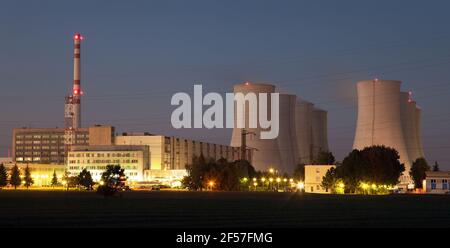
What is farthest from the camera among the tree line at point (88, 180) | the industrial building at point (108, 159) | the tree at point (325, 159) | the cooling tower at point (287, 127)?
the industrial building at point (108, 159)

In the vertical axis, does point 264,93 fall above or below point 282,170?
above

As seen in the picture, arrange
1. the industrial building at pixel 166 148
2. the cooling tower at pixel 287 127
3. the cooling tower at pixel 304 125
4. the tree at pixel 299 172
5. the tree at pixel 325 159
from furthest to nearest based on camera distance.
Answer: the industrial building at pixel 166 148 → the tree at pixel 299 172 → the cooling tower at pixel 304 125 → the tree at pixel 325 159 → the cooling tower at pixel 287 127

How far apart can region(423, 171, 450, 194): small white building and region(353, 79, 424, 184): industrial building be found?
6845 millimetres

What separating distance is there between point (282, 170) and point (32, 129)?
84230mm

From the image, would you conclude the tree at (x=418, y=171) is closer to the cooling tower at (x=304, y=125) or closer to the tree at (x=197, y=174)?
the cooling tower at (x=304, y=125)

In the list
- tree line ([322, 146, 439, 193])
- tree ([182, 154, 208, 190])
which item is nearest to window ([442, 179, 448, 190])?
tree line ([322, 146, 439, 193])

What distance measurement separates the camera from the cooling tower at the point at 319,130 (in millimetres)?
121938

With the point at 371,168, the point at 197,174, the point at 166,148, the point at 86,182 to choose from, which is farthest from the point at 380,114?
the point at 166,148

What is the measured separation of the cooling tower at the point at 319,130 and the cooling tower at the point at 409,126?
94.8 ft

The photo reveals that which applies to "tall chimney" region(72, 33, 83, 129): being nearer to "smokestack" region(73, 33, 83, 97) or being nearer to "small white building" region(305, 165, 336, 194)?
"smokestack" region(73, 33, 83, 97)

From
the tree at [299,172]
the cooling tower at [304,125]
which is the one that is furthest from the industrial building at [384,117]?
the tree at [299,172]

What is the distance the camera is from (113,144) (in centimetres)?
14250
